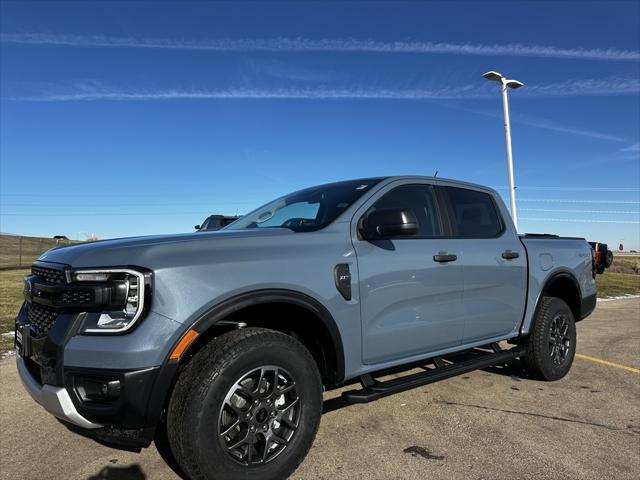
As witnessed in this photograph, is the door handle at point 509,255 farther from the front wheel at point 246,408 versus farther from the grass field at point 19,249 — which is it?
the grass field at point 19,249

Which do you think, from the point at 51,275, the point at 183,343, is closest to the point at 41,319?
the point at 51,275

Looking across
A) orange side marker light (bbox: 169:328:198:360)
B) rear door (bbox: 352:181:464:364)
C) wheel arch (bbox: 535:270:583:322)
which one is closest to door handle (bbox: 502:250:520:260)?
wheel arch (bbox: 535:270:583:322)

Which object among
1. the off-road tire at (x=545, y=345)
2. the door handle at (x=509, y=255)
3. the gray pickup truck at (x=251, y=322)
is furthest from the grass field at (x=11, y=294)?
the off-road tire at (x=545, y=345)

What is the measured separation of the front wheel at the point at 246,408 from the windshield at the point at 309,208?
3.17ft

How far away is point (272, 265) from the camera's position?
2.92 meters

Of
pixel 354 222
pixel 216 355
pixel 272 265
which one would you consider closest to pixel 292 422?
pixel 216 355

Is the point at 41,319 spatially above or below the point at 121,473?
above

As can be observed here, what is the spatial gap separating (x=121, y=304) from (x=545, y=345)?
4.21 metres

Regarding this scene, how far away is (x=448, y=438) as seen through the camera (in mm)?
3631

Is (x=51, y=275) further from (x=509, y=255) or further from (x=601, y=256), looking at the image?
(x=601, y=256)

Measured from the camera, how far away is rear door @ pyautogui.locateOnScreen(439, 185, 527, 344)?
4.21 m

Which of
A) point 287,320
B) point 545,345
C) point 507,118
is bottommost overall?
point 545,345

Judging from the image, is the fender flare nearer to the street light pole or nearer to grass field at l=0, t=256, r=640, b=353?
grass field at l=0, t=256, r=640, b=353

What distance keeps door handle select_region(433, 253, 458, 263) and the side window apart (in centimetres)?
21
